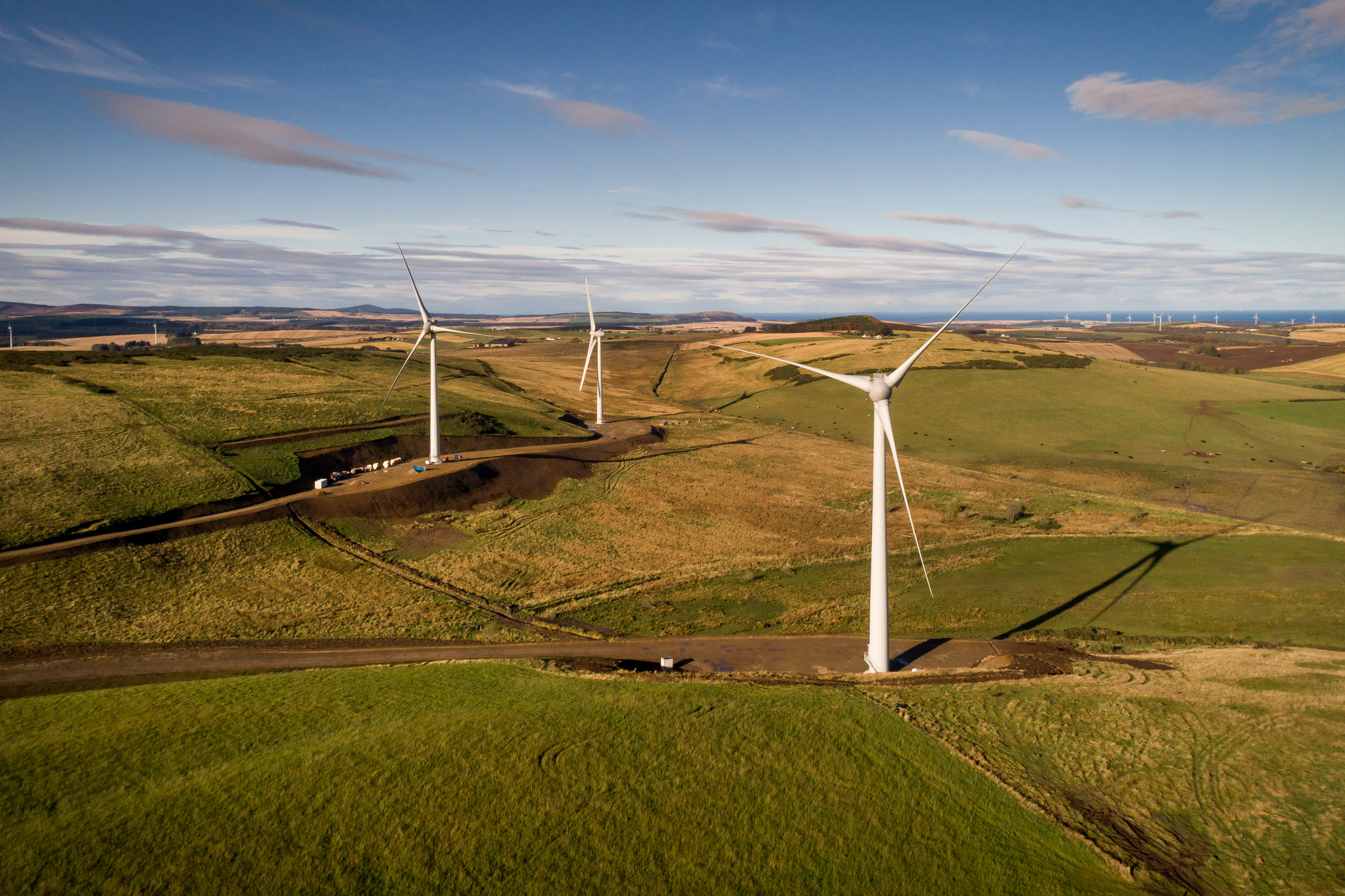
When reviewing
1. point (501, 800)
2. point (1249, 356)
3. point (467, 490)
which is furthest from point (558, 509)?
point (1249, 356)

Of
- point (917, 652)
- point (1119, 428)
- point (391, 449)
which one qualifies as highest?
point (1119, 428)

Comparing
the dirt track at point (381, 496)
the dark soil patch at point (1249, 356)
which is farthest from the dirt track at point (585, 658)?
the dark soil patch at point (1249, 356)

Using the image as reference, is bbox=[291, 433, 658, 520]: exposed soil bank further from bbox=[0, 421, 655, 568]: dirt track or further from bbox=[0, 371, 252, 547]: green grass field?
bbox=[0, 371, 252, 547]: green grass field

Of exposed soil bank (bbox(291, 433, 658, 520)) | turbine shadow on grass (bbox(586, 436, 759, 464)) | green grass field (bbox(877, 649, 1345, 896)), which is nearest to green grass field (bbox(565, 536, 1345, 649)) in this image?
green grass field (bbox(877, 649, 1345, 896))

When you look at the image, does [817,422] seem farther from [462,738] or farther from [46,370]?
[46,370]

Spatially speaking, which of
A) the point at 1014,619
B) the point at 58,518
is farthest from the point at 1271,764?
the point at 58,518

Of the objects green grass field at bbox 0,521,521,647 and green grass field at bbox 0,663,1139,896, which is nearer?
green grass field at bbox 0,663,1139,896

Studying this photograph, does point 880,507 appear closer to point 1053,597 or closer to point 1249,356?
point 1053,597
